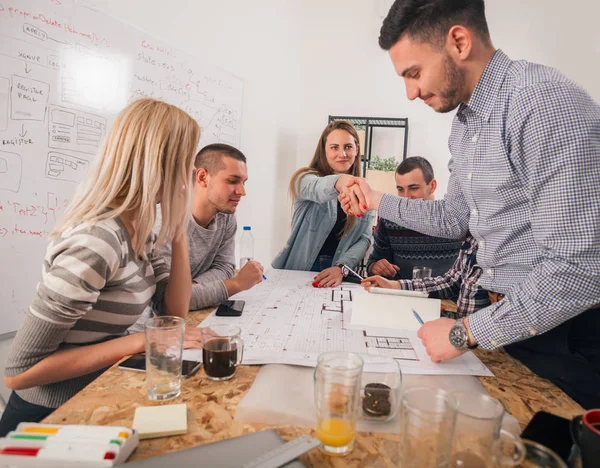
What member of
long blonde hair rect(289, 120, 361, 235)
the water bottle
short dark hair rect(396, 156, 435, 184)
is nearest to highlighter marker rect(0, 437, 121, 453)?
long blonde hair rect(289, 120, 361, 235)

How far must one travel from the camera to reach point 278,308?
1363 mm

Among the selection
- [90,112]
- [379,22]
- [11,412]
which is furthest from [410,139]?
[11,412]

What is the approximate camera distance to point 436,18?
1.01 meters

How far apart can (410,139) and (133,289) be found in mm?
3693

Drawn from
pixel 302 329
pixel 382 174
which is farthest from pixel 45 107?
pixel 382 174

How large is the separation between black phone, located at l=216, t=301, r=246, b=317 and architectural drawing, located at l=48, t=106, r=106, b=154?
1191 mm

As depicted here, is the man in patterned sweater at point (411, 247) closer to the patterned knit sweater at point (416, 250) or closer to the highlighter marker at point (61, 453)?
the patterned knit sweater at point (416, 250)

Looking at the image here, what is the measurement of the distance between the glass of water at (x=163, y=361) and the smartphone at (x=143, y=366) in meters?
0.06

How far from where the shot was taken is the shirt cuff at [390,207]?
140 centimetres

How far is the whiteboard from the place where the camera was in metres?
1.69

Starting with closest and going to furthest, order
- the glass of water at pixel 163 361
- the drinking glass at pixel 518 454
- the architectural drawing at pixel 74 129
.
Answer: the drinking glass at pixel 518 454 < the glass of water at pixel 163 361 < the architectural drawing at pixel 74 129

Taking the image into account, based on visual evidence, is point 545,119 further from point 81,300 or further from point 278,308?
point 81,300

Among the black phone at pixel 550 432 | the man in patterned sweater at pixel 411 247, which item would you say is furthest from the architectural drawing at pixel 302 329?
the man in patterned sweater at pixel 411 247

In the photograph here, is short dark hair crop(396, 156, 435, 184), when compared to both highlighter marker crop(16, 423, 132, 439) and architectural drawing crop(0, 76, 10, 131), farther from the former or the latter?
highlighter marker crop(16, 423, 132, 439)
